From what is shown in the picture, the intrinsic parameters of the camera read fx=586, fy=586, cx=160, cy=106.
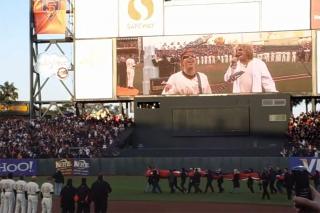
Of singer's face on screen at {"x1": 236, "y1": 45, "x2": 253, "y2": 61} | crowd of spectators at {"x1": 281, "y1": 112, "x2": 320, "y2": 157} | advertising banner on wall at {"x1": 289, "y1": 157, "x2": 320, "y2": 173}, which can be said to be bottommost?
advertising banner on wall at {"x1": 289, "y1": 157, "x2": 320, "y2": 173}

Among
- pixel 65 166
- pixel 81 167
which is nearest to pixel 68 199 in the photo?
pixel 81 167

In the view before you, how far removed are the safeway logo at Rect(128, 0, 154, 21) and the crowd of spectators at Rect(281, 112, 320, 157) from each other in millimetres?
13667

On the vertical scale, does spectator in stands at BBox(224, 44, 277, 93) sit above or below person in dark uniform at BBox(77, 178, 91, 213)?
above

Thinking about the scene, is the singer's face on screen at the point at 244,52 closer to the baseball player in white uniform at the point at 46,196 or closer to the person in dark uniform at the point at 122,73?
the person in dark uniform at the point at 122,73

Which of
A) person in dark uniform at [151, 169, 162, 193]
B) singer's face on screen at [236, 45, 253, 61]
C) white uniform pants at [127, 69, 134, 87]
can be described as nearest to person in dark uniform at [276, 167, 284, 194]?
person in dark uniform at [151, 169, 162, 193]

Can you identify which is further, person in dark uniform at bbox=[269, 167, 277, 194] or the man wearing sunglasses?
the man wearing sunglasses

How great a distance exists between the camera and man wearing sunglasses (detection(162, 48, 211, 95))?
4428 cm

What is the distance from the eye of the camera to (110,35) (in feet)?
152

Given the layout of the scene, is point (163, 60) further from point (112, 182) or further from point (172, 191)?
point (172, 191)

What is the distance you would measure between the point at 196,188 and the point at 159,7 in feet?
70.2

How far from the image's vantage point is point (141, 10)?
45938mm

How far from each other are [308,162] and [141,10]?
766 inches

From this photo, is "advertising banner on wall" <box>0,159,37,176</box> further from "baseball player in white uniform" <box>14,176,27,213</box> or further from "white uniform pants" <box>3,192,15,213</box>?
"baseball player in white uniform" <box>14,176,27,213</box>

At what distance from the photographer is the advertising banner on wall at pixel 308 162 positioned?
32.4 m
